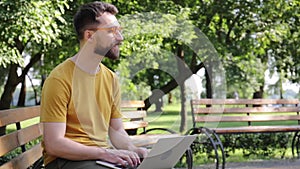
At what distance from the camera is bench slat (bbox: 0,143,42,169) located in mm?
2920

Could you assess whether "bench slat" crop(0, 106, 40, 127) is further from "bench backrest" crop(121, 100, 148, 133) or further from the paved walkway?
the paved walkway

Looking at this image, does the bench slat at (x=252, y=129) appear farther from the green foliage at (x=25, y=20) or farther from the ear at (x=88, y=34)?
the ear at (x=88, y=34)

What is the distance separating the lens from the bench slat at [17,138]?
9.38 feet

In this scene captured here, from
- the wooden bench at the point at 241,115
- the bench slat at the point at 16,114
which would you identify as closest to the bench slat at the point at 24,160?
the bench slat at the point at 16,114

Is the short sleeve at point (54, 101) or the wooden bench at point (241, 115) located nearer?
the short sleeve at point (54, 101)

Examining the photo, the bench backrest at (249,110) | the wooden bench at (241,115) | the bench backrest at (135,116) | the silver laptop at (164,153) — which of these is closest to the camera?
the silver laptop at (164,153)

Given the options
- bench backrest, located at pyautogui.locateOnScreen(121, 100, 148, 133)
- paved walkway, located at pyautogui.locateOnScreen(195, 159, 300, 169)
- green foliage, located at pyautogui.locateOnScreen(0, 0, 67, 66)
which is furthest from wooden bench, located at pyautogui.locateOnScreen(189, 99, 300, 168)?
green foliage, located at pyautogui.locateOnScreen(0, 0, 67, 66)

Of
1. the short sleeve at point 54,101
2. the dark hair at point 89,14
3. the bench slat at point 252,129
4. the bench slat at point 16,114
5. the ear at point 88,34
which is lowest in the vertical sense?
the bench slat at point 252,129

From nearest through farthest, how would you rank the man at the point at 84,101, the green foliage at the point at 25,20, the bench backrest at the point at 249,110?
the man at the point at 84,101
the green foliage at the point at 25,20
the bench backrest at the point at 249,110

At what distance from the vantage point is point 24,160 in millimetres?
3262

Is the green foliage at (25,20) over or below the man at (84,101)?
over

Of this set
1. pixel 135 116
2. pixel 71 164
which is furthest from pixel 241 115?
pixel 71 164

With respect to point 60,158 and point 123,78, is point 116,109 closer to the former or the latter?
point 123,78

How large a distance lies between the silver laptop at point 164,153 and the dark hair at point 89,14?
65 centimetres
